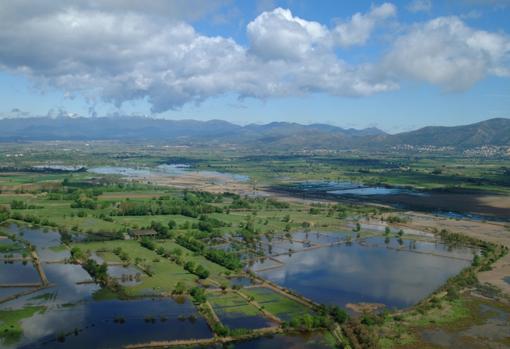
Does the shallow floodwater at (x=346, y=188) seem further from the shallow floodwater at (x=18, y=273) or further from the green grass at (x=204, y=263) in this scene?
the shallow floodwater at (x=18, y=273)

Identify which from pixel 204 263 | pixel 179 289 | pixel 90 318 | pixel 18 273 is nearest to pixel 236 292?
pixel 179 289

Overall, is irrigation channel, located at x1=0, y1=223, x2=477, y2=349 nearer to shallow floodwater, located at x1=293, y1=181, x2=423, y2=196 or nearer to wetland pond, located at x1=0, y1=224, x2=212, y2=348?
wetland pond, located at x1=0, y1=224, x2=212, y2=348

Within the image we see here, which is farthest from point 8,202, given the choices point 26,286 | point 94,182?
point 26,286

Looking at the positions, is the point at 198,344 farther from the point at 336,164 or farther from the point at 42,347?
the point at 336,164

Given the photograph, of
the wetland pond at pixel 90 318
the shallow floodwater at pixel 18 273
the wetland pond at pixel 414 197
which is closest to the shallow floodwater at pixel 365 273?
the wetland pond at pixel 90 318

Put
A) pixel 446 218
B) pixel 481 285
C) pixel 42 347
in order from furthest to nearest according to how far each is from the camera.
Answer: pixel 446 218, pixel 481 285, pixel 42 347
